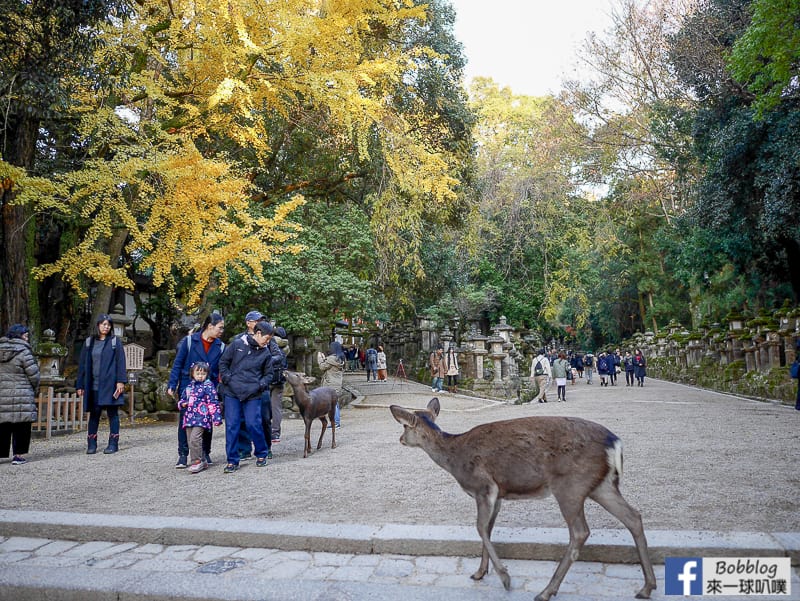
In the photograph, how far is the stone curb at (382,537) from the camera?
387cm

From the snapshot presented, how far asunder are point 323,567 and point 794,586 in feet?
9.24

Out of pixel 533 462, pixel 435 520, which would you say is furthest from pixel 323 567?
pixel 533 462

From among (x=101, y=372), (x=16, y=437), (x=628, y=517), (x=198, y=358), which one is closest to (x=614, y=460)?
(x=628, y=517)

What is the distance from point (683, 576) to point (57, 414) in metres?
11.1

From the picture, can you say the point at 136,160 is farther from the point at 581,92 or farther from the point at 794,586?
the point at 581,92

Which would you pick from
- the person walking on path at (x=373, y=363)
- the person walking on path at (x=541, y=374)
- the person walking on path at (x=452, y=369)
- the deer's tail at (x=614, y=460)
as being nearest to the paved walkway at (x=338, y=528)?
the deer's tail at (x=614, y=460)

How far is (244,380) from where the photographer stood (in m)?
7.13

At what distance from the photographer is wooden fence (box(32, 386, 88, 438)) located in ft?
36.4

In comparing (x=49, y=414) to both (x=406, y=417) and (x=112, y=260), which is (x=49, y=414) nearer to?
(x=112, y=260)

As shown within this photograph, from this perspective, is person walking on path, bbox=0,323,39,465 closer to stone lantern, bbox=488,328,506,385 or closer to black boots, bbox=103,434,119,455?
black boots, bbox=103,434,119,455

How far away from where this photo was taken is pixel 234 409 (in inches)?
281

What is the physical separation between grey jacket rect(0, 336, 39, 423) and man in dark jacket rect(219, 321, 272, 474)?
2822 millimetres

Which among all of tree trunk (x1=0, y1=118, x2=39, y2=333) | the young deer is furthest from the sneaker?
tree trunk (x1=0, y1=118, x2=39, y2=333)

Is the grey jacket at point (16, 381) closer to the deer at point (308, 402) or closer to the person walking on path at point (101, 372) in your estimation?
the person walking on path at point (101, 372)
